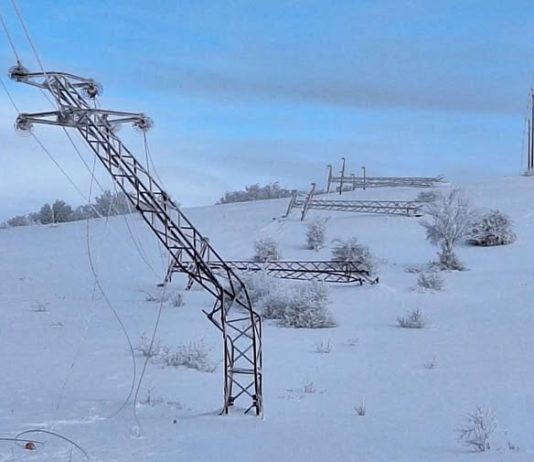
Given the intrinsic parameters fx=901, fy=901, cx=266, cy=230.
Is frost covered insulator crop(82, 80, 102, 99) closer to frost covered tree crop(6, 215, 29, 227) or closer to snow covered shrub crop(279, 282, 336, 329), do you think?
snow covered shrub crop(279, 282, 336, 329)

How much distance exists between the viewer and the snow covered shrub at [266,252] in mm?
27500

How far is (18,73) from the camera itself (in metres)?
9.17

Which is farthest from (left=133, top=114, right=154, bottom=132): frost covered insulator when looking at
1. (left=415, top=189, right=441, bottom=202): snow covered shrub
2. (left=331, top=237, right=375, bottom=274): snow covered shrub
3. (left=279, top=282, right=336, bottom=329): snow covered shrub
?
(left=415, top=189, right=441, bottom=202): snow covered shrub

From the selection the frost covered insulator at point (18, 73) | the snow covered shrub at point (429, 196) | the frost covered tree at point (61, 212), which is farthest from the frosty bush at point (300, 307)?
the frost covered tree at point (61, 212)

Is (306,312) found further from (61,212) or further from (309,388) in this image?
(61,212)

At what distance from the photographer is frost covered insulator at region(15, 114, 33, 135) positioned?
9.41 m

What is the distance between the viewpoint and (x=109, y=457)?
314 inches

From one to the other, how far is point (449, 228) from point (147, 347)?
49.9 ft

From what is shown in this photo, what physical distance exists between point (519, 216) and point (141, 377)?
2415 centimetres

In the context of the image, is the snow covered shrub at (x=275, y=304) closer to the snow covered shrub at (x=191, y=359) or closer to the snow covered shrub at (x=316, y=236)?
the snow covered shrub at (x=191, y=359)

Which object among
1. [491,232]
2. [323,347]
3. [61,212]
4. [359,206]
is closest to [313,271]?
[491,232]

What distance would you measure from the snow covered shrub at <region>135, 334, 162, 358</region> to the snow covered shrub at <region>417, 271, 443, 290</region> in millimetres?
9306

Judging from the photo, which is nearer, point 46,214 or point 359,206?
point 359,206

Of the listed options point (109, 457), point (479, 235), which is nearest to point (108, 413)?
point (109, 457)
